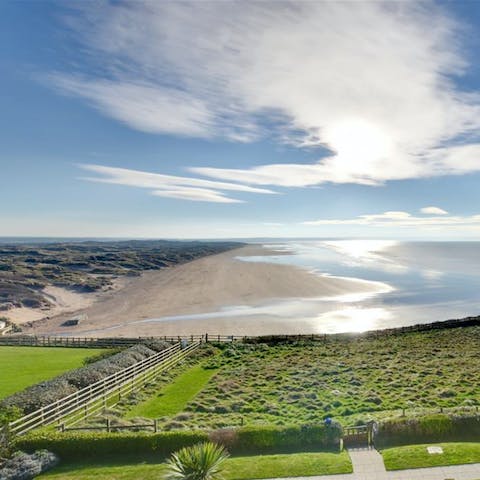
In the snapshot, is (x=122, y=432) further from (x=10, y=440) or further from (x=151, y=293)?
(x=151, y=293)

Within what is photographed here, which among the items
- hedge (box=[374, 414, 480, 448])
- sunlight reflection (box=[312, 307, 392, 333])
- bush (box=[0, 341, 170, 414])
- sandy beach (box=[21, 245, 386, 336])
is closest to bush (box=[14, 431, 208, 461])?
bush (box=[0, 341, 170, 414])

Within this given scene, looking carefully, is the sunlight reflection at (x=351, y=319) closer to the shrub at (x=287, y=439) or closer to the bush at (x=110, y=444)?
the shrub at (x=287, y=439)

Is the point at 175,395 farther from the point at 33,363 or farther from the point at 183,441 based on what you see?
the point at 33,363

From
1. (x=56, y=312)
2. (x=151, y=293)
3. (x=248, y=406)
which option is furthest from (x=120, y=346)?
(x=151, y=293)

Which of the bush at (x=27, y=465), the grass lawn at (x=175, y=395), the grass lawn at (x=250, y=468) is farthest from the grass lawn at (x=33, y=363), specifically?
the grass lawn at (x=250, y=468)

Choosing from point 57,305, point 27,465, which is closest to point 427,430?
point 27,465
